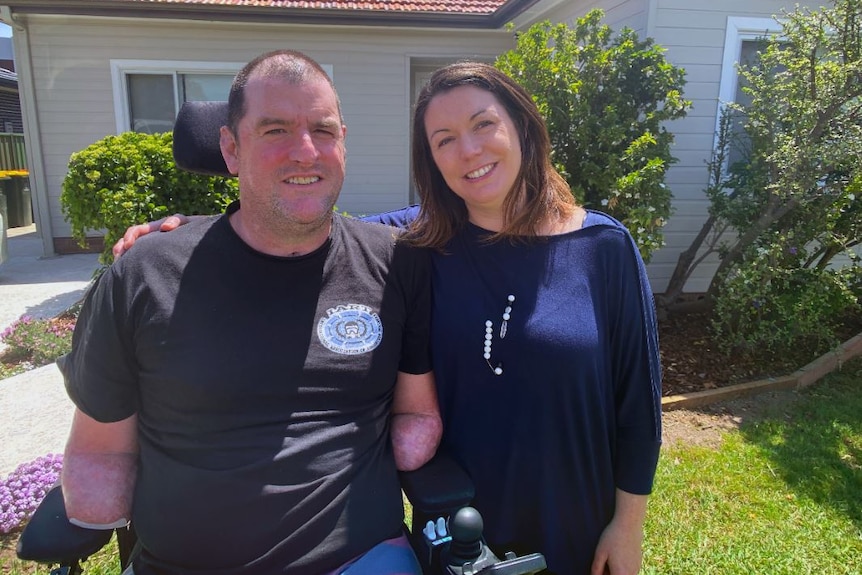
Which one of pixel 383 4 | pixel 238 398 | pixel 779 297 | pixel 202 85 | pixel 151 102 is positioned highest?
pixel 383 4

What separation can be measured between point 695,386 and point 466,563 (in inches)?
134

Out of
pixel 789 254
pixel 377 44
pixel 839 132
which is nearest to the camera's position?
pixel 839 132

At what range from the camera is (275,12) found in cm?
721

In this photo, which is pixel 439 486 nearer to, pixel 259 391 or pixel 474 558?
pixel 474 558

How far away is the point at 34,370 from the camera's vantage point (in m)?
4.14

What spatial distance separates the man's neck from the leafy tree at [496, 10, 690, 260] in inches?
118

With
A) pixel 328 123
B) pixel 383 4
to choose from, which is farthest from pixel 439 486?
pixel 383 4

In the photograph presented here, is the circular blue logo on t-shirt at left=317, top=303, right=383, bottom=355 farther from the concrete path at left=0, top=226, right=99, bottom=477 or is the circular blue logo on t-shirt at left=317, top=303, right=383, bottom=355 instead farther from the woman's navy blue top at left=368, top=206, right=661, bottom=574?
the concrete path at left=0, top=226, right=99, bottom=477

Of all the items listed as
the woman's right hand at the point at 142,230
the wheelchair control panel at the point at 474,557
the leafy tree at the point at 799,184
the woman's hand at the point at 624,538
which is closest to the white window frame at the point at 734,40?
the leafy tree at the point at 799,184

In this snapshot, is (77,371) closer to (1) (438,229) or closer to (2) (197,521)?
(2) (197,521)

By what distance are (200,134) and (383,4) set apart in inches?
255

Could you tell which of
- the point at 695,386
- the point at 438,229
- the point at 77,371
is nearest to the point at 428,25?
the point at 695,386

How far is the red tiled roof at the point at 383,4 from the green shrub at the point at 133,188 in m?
3.24

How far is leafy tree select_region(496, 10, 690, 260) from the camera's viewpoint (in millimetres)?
4387
